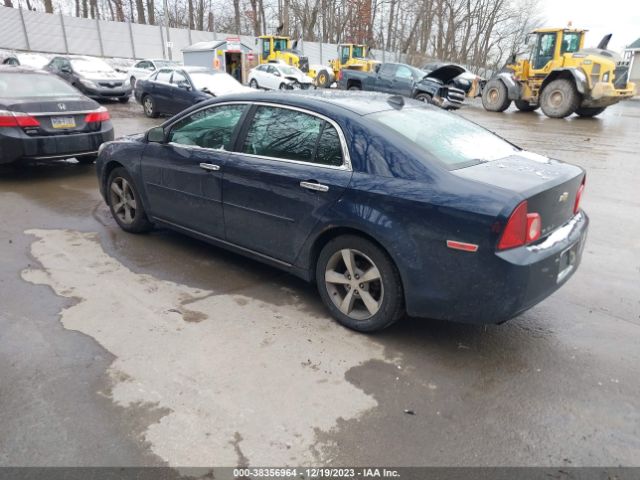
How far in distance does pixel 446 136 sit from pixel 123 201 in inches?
138

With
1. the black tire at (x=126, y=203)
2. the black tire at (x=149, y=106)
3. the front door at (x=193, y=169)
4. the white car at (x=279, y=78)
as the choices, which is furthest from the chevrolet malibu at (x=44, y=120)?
the white car at (x=279, y=78)

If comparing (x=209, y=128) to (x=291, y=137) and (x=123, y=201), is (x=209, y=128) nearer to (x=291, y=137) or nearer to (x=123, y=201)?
(x=291, y=137)

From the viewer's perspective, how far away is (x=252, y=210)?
154 inches

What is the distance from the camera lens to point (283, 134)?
3807 mm

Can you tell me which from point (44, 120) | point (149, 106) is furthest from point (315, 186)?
point (149, 106)

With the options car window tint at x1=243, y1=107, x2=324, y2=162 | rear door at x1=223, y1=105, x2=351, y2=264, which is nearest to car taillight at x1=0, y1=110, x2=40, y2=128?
rear door at x1=223, y1=105, x2=351, y2=264

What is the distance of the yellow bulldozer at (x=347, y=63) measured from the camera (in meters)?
28.2

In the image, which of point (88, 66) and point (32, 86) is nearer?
point (32, 86)

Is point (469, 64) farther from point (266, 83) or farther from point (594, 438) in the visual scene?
point (594, 438)

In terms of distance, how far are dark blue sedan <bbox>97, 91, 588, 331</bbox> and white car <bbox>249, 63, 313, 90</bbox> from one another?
19479 mm

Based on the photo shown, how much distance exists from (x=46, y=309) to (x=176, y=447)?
194 cm

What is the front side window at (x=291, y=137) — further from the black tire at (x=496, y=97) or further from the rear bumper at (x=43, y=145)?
the black tire at (x=496, y=97)

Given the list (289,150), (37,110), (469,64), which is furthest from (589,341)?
(469,64)

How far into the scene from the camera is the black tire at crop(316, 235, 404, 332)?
322 centimetres
